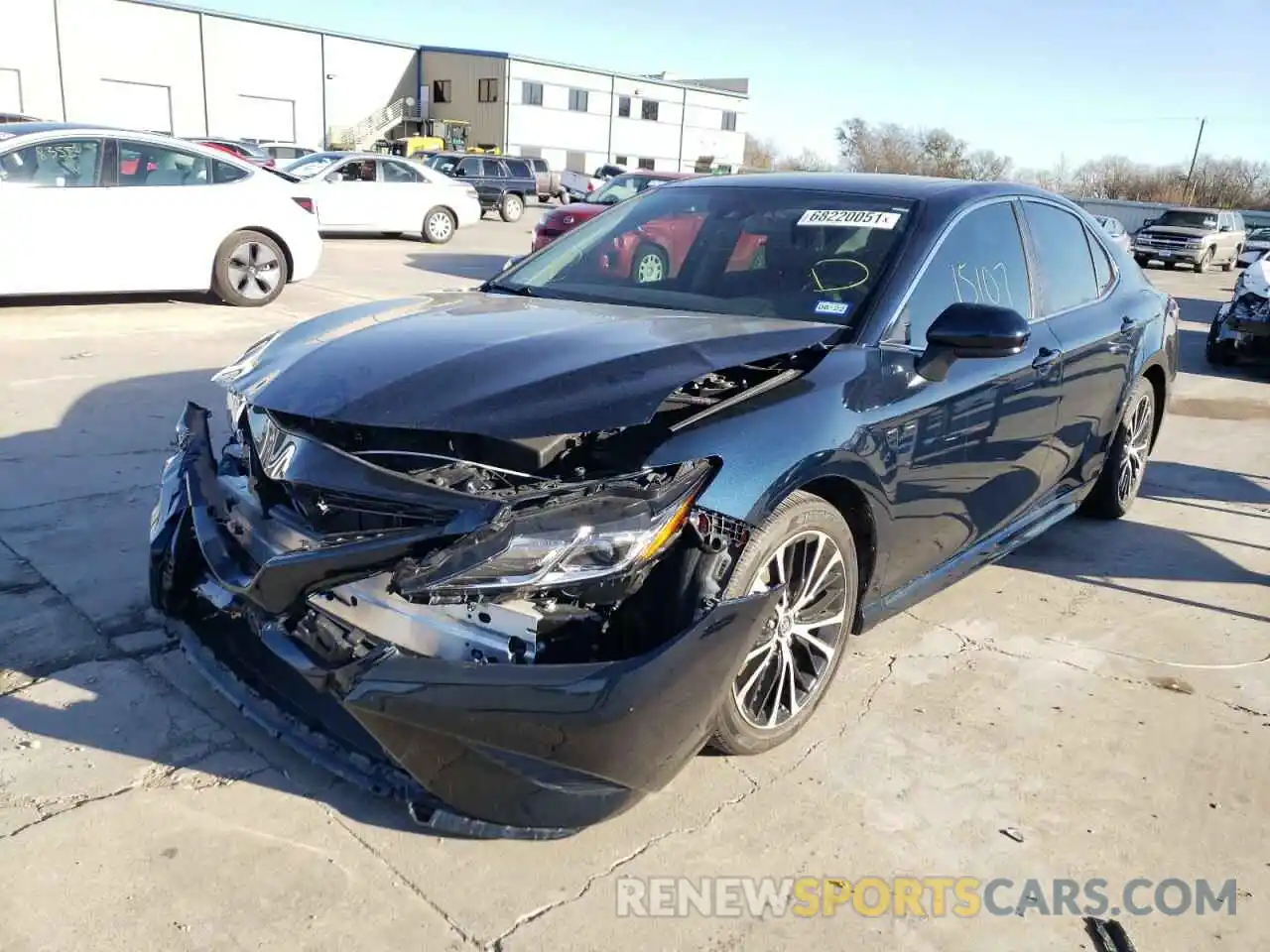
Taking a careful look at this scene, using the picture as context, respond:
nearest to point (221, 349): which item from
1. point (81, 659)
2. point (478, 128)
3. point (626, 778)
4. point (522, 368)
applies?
point (81, 659)

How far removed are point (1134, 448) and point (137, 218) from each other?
27.4 feet

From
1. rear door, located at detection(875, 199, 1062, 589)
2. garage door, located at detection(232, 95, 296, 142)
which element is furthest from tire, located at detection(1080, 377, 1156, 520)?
garage door, located at detection(232, 95, 296, 142)

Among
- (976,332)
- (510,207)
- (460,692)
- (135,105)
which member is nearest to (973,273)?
(976,332)

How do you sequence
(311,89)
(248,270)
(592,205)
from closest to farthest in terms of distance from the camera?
(248,270)
(592,205)
(311,89)

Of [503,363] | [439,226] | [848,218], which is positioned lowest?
[439,226]

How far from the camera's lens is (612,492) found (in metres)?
2.46

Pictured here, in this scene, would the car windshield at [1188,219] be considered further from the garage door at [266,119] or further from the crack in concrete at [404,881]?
the garage door at [266,119]

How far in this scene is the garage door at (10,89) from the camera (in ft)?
135

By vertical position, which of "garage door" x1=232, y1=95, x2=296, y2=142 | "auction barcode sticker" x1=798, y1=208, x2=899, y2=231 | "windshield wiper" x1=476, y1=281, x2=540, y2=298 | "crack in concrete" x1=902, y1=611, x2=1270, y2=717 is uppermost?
"garage door" x1=232, y1=95, x2=296, y2=142

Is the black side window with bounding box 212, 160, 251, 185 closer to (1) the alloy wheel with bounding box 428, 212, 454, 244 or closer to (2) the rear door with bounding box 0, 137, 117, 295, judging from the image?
(2) the rear door with bounding box 0, 137, 117, 295

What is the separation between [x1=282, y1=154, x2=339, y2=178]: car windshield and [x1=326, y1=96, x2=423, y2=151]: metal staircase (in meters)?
36.0

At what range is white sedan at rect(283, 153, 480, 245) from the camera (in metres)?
17.8

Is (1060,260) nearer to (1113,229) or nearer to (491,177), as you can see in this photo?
(1113,229)

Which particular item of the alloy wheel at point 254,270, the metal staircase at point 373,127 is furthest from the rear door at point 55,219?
the metal staircase at point 373,127
